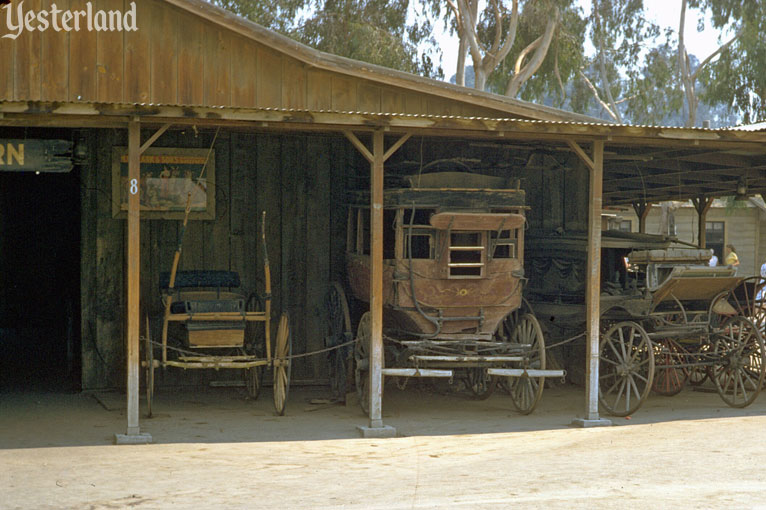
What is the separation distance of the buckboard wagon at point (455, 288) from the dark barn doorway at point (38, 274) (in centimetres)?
487

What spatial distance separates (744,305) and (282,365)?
6.72 m

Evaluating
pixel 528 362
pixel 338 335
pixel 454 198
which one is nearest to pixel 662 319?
pixel 528 362

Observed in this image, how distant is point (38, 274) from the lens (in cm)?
1853

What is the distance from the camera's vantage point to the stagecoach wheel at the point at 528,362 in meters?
10.3

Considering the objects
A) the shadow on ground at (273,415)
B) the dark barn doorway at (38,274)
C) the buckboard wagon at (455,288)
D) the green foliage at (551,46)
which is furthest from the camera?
the green foliage at (551,46)

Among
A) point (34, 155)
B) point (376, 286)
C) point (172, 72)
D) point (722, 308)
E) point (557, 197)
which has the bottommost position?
point (722, 308)

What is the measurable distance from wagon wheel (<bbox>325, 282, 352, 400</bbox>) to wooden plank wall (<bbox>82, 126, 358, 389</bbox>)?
61 centimetres

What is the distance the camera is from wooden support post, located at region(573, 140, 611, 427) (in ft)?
32.8

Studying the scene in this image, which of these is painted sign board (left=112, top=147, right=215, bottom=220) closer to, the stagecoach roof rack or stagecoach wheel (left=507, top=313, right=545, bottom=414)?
the stagecoach roof rack

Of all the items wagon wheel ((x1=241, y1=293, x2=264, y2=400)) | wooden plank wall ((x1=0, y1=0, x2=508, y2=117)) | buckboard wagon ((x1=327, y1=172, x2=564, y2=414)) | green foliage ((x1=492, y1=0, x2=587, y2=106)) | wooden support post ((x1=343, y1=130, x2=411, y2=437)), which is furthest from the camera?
green foliage ((x1=492, y1=0, x2=587, y2=106))

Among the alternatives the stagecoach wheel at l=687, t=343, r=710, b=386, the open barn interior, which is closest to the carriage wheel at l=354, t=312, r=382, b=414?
the open barn interior

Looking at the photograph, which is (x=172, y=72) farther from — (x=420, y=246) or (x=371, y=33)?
(x=371, y=33)

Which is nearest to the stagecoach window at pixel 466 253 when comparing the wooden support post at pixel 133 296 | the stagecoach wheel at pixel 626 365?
the stagecoach wheel at pixel 626 365

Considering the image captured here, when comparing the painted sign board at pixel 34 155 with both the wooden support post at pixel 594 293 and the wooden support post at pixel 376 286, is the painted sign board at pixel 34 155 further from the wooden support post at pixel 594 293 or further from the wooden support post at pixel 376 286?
the wooden support post at pixel 594 293
